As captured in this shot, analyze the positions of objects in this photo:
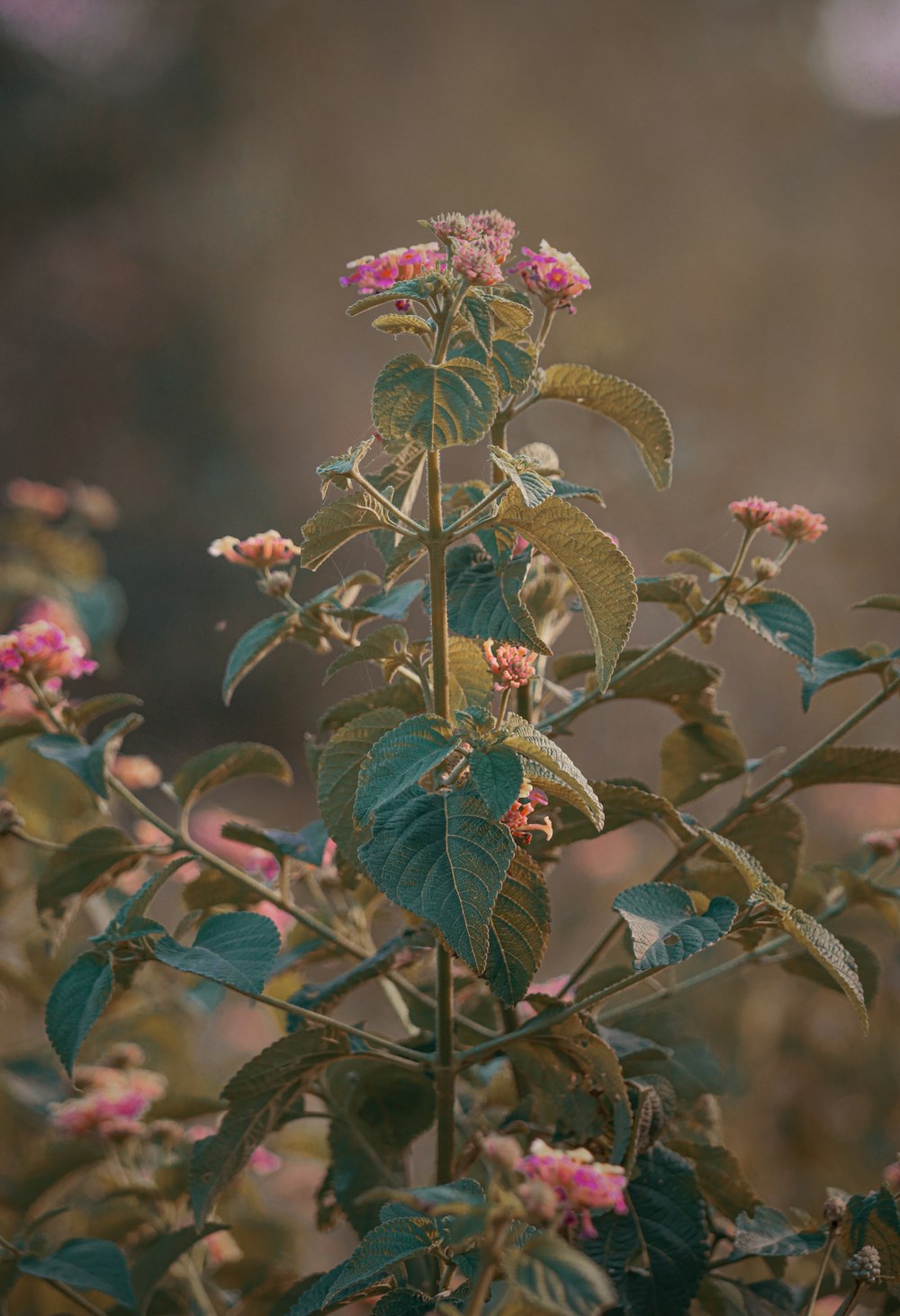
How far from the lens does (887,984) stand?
0.98 m

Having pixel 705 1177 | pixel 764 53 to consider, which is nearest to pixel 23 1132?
pixel 705 1177

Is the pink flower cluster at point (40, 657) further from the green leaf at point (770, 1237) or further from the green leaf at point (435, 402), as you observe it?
the green leaf at point (770, 1237)

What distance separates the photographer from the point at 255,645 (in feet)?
1.50

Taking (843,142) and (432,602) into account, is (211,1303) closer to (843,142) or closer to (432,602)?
(432,602)

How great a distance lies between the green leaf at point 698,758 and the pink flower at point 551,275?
0.20 metres

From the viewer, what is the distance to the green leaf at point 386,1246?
13.8 inches

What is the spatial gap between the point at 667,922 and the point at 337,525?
6.7 inches

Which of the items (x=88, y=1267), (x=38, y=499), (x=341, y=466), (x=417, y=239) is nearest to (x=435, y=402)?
(x=341, y=466)

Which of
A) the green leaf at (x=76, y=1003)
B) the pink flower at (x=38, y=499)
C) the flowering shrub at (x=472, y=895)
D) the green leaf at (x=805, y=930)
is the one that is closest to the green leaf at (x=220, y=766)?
the flowering shrub at (x=472, y=895)

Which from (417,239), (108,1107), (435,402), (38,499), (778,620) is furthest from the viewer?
(417,239)

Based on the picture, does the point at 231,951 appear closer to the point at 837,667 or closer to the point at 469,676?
the point at 469,676

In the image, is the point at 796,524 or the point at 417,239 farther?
the point at 417,239

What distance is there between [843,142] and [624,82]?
38 cm

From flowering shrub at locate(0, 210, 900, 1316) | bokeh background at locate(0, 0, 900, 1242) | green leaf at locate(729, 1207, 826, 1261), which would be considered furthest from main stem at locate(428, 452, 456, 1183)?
bokeh background at locate(0, 0, 900, 1242)
